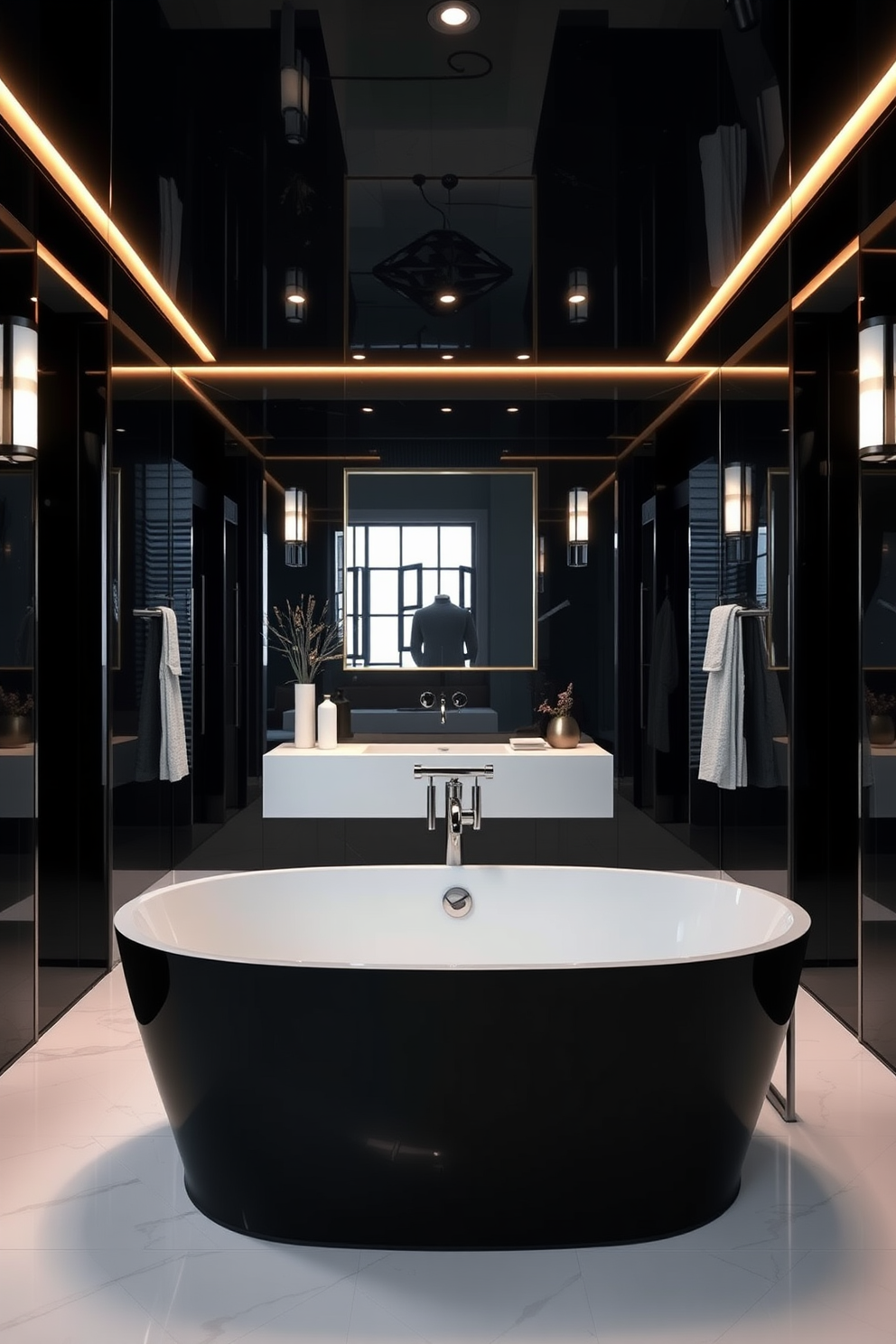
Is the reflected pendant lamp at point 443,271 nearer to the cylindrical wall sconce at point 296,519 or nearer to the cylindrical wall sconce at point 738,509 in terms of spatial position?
the cylindrical wall sconce at point 296,519

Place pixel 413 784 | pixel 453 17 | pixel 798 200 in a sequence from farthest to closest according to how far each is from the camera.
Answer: pixel 413 784
pixel 453 17
pixel 798 200

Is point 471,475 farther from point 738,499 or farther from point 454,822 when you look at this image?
point 454,822

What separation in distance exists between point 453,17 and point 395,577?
2189 millimetres

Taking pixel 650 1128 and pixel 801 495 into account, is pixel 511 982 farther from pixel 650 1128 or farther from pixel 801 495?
pixel 801 495

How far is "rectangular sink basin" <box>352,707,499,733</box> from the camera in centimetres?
471

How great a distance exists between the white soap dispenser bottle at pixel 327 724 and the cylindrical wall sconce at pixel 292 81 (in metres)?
2.30

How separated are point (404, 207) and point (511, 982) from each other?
361 cm

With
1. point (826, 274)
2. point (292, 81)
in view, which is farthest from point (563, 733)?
point (292, 81)

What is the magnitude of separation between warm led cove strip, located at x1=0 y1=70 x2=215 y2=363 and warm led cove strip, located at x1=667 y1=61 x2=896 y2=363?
2.13 m

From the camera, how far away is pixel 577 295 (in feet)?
15.0

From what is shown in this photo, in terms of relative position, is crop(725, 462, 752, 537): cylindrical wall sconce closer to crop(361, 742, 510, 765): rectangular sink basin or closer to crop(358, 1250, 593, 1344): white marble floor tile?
crop(361, 742, 510, 765): rectangular sink basin

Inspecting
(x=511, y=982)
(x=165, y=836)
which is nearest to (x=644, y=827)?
(x=165, y=836)

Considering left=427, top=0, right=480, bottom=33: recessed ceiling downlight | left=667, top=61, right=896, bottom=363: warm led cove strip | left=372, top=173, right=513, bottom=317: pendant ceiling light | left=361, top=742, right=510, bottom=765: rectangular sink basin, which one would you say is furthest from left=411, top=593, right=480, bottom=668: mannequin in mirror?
left=427, top=0, right=480, bottom=33: recessed ceiling downlight

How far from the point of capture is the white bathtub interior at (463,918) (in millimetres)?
2907
